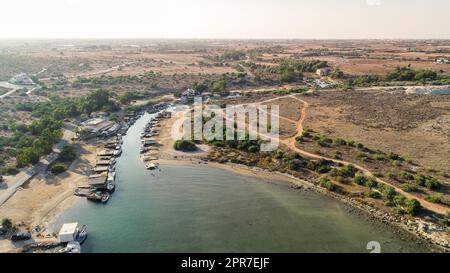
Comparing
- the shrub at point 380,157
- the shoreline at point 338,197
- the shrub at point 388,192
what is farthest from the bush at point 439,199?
the shrub at point 380,157

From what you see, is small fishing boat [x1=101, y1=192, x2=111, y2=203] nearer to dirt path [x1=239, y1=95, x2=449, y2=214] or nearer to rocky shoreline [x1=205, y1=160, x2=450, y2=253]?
rocky shoreline [x1=205, y1=160, x2=450, y2=253]

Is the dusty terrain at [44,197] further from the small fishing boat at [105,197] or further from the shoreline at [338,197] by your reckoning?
the shoreline at [338,197]

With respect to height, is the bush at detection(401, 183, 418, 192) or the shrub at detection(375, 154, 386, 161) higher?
the shrub at detection(375, 154, 386, 161)

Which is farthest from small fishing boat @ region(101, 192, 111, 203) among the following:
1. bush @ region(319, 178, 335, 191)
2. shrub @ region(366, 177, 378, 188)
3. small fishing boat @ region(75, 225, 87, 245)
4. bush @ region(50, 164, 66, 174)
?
shrub @ region(366, 177, 378, 188)

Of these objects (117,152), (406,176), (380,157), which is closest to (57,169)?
(117,152)

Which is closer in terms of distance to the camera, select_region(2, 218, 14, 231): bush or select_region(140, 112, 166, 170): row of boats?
select_region(2, 218, 14, 231): bush
